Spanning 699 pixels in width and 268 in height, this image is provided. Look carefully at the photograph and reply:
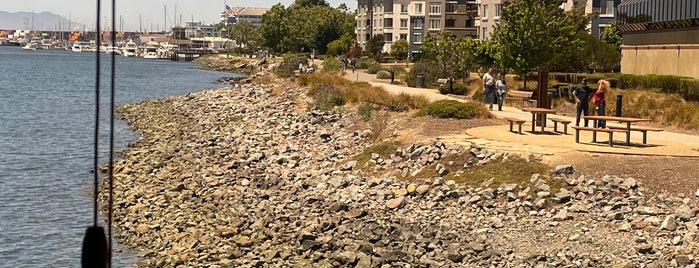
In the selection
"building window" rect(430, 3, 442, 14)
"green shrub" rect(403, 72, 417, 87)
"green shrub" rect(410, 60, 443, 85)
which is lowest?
"green shrub" rect(403, 72, 417, 87)

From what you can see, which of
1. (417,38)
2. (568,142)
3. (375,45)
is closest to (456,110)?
Answer: (568,142)

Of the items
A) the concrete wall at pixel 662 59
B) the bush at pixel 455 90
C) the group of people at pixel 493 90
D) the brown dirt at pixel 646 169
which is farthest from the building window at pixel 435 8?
the brown dirt at pixel 646 169

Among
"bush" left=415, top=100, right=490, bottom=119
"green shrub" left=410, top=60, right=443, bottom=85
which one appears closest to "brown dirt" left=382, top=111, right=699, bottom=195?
"bush" left=415, top=100, right=490, bottom=119

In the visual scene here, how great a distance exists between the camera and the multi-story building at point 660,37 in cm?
4406

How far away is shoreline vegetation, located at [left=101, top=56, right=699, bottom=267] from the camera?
18.8 m

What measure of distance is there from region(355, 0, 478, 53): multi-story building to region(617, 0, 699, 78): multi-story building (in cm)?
5794

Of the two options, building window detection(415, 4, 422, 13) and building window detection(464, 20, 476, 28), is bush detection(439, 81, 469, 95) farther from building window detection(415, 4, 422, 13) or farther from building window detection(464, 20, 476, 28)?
building window detection(415, 4, 422, 13)

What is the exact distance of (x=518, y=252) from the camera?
1877 cm

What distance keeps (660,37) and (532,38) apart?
12906mm

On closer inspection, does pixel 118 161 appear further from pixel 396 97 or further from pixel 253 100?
pixel 253 100

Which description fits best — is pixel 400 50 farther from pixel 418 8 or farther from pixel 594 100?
pixel 594 100

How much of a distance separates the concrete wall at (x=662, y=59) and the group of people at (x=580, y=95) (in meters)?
5.75

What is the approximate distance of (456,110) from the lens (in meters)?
34.2

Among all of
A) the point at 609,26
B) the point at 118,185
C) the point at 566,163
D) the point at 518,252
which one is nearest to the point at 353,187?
the point at 566,163
